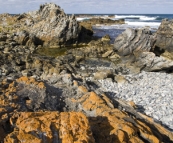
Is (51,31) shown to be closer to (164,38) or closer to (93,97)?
(164,38)

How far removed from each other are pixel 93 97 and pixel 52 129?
9.83ft

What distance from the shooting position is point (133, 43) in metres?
22.9

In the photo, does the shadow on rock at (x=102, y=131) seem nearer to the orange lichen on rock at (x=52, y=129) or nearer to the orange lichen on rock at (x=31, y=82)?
the orange lichen on rock at (x=52, y=129)

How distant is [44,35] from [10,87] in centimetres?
2247

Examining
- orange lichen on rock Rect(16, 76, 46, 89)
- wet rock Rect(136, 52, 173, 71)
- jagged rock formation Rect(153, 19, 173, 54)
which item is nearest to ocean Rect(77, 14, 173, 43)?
jagged rock formation Rect(153, 19, 173, 54)

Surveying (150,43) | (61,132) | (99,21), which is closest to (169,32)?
(150,43)

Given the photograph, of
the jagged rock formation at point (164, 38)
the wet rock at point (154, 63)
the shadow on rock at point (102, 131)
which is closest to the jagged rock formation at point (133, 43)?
the jagged rock formation at point (164, 38)

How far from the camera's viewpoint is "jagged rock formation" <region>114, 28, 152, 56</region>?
2267 cm

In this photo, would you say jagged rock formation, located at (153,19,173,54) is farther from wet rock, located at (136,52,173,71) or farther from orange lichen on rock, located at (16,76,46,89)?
orange lichen on rock, located at (16,76,46,89)

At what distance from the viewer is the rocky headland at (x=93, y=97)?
459 cm

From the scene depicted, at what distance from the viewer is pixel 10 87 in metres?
7.55

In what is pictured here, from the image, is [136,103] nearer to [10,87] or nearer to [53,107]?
[53,107]

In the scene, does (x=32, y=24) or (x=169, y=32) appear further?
(x=32, y=24)

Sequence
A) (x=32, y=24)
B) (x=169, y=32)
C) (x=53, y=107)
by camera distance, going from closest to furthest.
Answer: (x=53, y=107), (x=169, y=32), (x=32, y=24)
